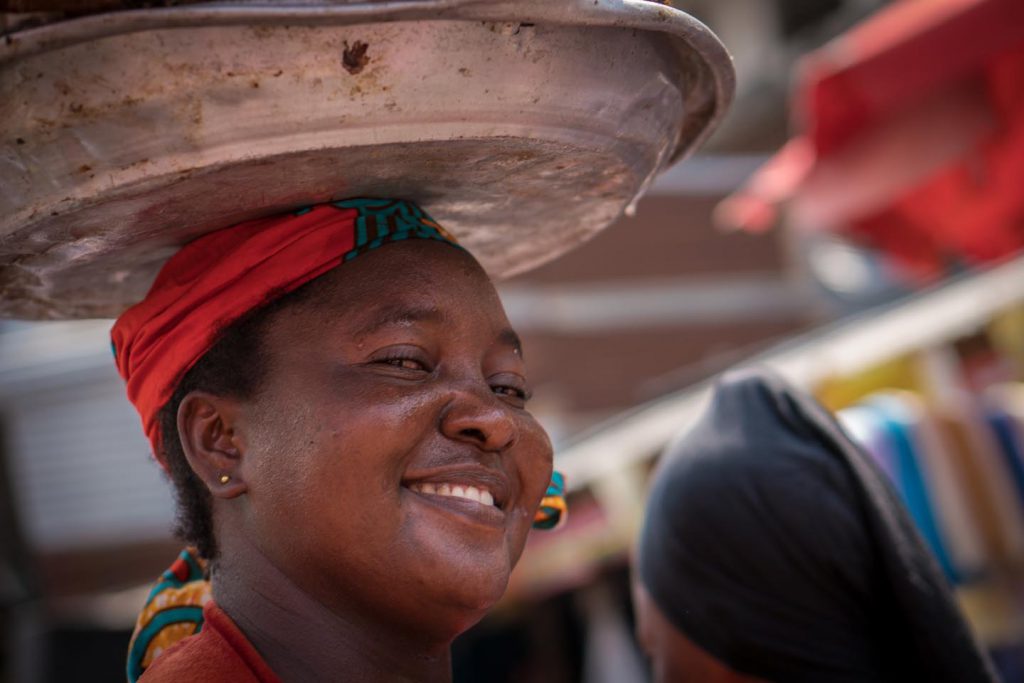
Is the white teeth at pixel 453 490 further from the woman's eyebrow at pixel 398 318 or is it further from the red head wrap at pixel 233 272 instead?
the red head wrap at pixel 233 272

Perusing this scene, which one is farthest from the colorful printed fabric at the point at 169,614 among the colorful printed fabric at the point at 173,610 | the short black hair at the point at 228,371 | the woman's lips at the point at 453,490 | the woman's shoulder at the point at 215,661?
the woman's lips at the point at 453,490

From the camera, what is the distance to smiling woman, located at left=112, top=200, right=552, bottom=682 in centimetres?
174

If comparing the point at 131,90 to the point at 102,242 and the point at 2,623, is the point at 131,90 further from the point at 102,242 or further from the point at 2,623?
the point at 2,623

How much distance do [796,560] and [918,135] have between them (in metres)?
3.20

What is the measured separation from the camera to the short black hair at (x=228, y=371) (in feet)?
6.13

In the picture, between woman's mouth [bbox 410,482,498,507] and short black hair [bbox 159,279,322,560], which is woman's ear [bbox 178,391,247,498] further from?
woman's mouth [bbox 410,482,498,507]

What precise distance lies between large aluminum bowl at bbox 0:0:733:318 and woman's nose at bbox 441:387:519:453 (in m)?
0.38

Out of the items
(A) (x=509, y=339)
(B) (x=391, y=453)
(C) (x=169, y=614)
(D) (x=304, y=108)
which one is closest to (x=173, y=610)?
(C) (x=169, y=614)

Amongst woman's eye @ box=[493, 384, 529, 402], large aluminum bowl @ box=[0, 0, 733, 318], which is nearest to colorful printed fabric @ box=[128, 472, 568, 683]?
woman's eye @ box=[493, 384, 529, 402]

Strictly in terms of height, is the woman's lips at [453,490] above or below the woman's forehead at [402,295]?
below

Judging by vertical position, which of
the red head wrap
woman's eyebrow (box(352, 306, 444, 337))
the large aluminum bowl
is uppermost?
the large aluminum bowl

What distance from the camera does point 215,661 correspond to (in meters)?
1.74

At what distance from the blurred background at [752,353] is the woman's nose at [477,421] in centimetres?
243

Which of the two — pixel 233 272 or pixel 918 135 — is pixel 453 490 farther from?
pixel 918 135
